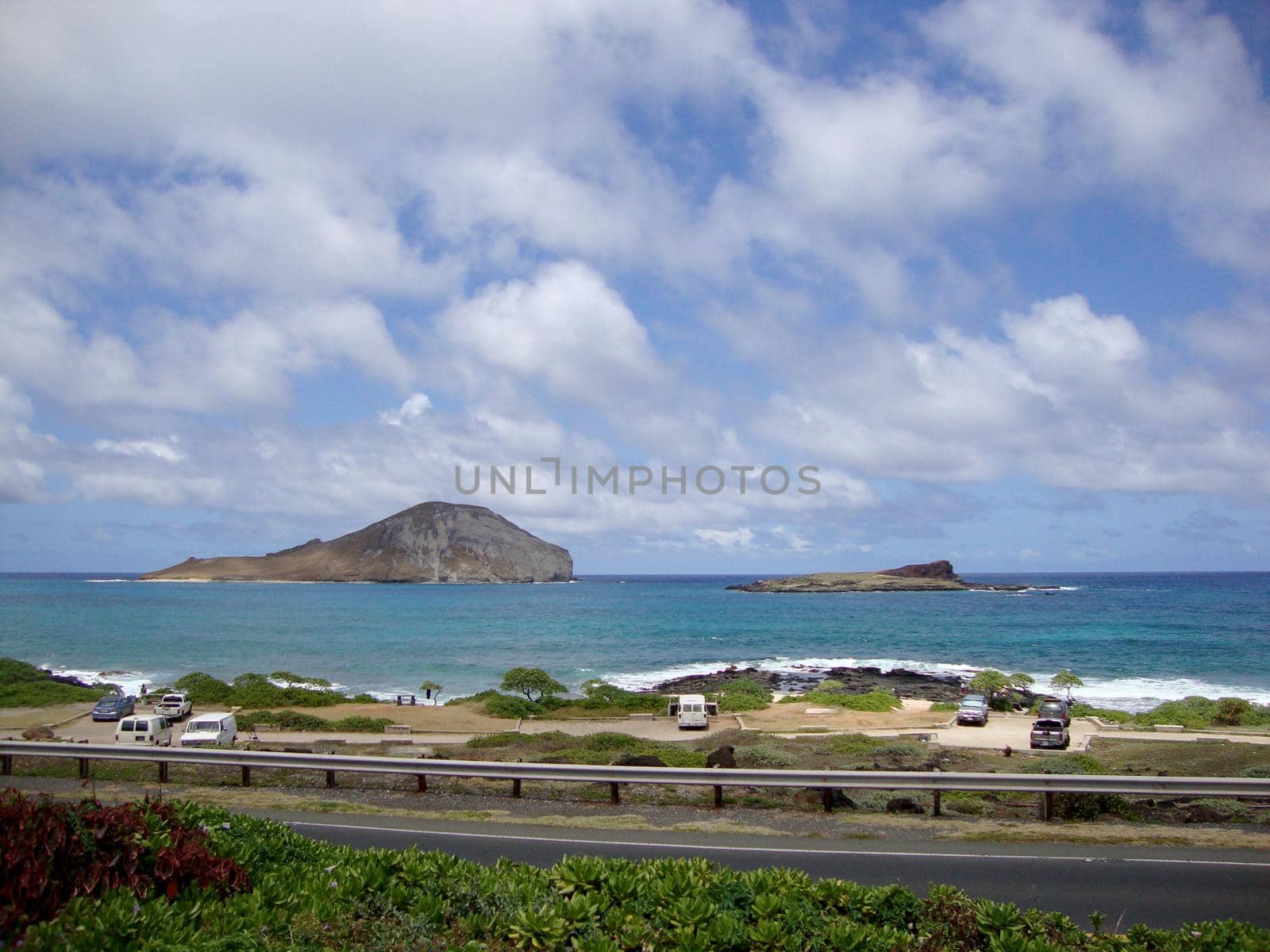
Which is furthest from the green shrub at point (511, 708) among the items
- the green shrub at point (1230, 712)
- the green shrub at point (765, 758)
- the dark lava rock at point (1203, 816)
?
the dark lava rock at point (1203, 816)

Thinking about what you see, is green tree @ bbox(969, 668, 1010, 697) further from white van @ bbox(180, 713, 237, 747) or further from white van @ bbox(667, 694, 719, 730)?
white van @ bbox(180, 713, 237, 747)

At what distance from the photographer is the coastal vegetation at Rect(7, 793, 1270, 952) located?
5.37 metres

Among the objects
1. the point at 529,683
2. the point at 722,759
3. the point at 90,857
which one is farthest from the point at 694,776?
the point at 529,683

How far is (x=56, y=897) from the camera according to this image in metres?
5.22

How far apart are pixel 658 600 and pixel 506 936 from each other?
17648cm

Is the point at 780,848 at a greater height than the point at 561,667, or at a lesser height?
greater

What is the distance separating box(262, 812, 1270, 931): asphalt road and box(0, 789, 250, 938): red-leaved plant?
5662 millimetres

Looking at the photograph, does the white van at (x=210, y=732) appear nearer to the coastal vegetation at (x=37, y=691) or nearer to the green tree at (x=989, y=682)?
the coastal vegetation at (x=37, y=691)

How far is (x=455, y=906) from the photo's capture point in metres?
6.86

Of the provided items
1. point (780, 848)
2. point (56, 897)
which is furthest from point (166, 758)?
point (56, 897)

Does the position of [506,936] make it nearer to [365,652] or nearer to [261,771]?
[261,771]

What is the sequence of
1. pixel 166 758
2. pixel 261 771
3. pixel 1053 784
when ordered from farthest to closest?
pixel 261 771 < pixel 166 758 < pixel 1053 784

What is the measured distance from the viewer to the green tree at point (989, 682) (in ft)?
153

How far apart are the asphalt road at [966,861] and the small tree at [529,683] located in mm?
32582
